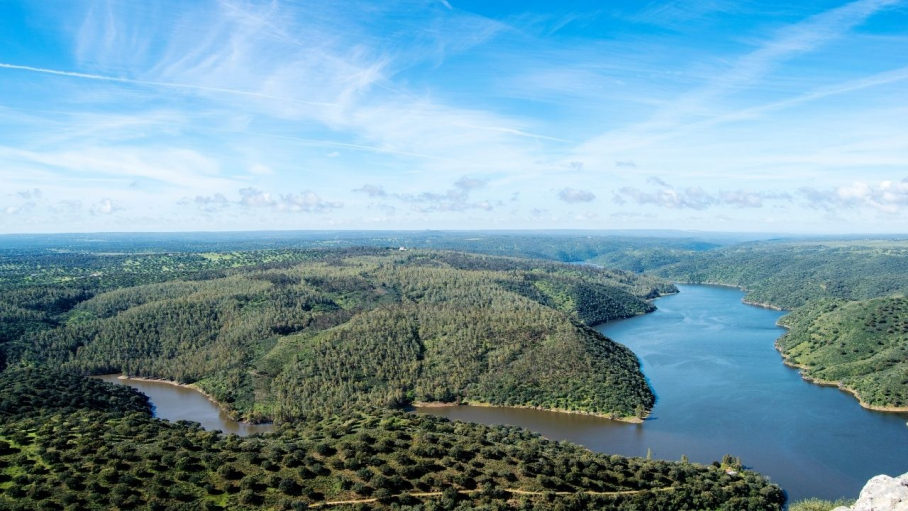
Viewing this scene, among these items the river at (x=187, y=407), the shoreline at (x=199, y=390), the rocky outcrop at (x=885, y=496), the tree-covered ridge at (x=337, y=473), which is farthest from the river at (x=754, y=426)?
the rocky outcrop at (x=885, y=496)

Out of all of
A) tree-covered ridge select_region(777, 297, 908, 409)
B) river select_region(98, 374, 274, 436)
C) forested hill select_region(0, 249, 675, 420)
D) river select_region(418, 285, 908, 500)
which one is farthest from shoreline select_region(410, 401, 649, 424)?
tree-covered ridge select_region(777, 297, 908, 409)

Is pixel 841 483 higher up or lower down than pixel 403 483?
lower down

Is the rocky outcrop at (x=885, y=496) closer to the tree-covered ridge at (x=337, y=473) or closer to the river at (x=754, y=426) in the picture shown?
the tree-covered ridge at (x=337, y=473)

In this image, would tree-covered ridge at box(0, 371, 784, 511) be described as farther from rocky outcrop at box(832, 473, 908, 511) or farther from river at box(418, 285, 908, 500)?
rocky outcrop at box(832, 473, 908, 511)

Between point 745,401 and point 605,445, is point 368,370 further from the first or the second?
point 745,401

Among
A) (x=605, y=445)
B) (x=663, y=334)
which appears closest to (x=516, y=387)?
(x=605, y=445)

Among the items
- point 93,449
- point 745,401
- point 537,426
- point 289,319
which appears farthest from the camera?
point 289,319

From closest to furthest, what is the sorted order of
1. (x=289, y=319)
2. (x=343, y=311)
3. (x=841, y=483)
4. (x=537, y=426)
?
(x=841, y=483)
(x=537, y=426)
(x=289, y=319)
(x=343, y=311)
